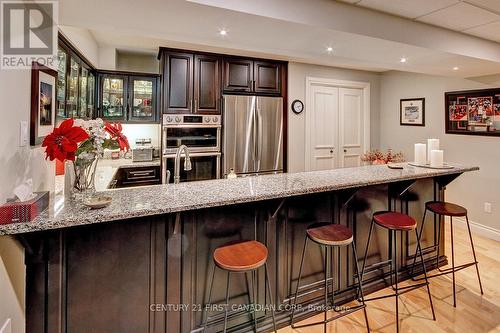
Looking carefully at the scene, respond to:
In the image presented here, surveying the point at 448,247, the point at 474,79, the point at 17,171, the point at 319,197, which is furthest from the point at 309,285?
the point at 474,79

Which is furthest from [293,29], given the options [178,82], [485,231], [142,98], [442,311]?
[485,231]

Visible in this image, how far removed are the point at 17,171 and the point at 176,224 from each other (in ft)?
2.71

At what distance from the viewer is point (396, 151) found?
16.7 feet

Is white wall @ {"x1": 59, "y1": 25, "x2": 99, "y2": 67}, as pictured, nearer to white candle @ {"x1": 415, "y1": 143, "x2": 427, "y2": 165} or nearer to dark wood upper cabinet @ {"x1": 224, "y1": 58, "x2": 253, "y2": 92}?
dark wood upper cabinet @ {"x1": 224, "y1": 58, "x2": 253, "y2": 92}

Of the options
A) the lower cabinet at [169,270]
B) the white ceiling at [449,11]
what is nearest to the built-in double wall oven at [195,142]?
the lower cabinet at [169,270]

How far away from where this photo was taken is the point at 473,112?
12.9 feet

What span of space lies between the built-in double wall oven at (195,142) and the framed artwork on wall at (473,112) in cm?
339

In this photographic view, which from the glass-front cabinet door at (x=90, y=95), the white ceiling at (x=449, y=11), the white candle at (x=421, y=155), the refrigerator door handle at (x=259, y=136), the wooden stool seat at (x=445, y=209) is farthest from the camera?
the refrigerator door handle at (x=259, y=136)

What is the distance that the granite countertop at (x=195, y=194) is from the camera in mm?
1318

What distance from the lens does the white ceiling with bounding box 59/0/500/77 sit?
1.88 meters

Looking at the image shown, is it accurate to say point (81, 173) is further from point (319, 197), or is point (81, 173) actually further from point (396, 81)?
point (396, 81)

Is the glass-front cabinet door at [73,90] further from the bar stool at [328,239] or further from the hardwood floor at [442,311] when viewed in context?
the hardwood floor at [442,311]

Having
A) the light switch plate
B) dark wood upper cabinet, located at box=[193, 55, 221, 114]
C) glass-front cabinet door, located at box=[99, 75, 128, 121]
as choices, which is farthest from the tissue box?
glass-front cabinet door, located at box=[99, 75, 128, 121]

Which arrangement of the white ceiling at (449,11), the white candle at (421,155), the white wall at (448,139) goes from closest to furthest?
the white ceiling at (449,11), the white candle at (421,155), the white wall at (448,139)
